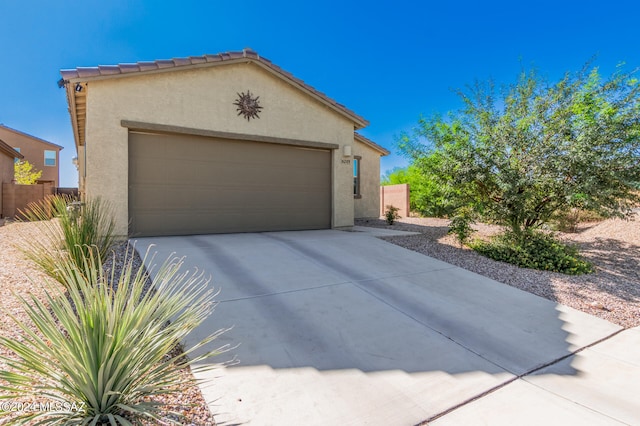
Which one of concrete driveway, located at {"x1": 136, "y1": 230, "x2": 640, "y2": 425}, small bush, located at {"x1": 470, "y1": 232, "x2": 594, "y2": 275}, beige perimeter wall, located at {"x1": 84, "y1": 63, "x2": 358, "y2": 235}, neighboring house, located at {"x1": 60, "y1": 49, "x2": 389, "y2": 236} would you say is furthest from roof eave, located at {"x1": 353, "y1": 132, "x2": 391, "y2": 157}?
concrete driveway, located at {"x1": 136, "y1": 230, "x2": 640, "y2": 425}

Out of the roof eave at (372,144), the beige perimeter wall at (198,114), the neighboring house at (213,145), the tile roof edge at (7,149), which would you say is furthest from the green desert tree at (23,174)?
the roof eave at (372,144)

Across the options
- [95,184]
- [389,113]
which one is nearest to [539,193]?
[95,184]

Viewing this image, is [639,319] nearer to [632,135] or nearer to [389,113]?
[632,135]

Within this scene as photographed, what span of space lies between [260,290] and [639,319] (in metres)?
5.34

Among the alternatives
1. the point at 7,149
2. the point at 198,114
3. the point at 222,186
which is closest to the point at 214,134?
the point at 198,114

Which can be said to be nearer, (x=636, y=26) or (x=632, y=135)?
(x=632, y=135)

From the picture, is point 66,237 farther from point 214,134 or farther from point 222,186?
point 214,134

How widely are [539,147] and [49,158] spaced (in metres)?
36.4

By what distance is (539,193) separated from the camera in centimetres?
688

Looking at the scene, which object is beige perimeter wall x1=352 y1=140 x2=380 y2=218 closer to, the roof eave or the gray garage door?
the roof eave

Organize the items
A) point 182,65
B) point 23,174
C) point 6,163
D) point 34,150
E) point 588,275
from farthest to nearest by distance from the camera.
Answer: point 34,150 < point 23,174 < point 6,163 < point 182,65 < point 588,275

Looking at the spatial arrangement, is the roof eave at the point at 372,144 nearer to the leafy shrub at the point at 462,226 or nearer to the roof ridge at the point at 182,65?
the roof ridge at the point at 182,65

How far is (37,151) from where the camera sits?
27000 millimetres

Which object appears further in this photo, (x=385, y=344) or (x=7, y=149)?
(x=7, y=149)
